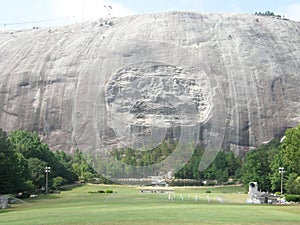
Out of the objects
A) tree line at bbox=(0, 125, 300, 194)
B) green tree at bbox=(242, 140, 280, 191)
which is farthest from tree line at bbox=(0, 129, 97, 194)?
green tree at bbox=(242, 140, 280, 191)

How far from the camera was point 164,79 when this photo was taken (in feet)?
245

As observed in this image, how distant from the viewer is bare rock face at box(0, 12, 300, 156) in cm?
7219

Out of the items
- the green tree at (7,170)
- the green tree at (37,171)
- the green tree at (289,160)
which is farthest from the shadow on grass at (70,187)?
the green tree at (289,160)

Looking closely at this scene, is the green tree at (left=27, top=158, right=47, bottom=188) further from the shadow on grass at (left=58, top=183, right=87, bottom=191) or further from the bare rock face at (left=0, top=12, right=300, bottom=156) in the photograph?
the bare rock face at (left=0, top=12, right=300, bottom=156)

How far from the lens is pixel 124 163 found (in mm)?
24266

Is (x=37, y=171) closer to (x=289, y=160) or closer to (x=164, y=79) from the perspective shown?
(x=289, y=160)

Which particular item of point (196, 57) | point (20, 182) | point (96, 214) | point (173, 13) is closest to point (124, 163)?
point (96, 214)

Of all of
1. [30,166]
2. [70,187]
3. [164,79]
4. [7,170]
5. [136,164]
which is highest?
[164,79]

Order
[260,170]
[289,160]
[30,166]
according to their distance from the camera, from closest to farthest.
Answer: [289,160]
[30,166]
[260,170]

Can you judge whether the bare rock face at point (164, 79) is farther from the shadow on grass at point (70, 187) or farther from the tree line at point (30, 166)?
the shadow on grass at point (70, 187)

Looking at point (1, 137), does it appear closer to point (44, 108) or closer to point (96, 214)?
point (96, 214)

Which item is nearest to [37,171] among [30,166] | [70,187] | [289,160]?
[30,166]

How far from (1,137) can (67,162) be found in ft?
72.6

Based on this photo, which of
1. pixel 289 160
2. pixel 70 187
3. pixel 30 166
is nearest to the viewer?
pixel 289 160
